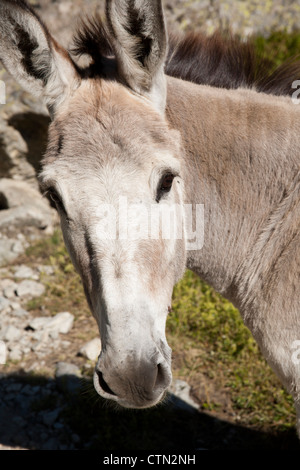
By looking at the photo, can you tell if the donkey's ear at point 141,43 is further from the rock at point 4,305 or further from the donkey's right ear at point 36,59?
the rock at point 4,305

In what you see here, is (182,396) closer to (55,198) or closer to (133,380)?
(133,380)

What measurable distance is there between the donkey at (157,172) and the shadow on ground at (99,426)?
61.0 inches

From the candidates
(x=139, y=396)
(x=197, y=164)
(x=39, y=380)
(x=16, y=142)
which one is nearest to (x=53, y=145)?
(x=197, y=164)

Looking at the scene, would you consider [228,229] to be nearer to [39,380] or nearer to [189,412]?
[189,412]

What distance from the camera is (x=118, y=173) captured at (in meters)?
2.37

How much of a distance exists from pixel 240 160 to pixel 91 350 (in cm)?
275

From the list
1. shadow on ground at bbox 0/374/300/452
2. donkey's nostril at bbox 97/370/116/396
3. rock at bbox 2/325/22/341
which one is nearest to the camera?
donkey's nostril at bbox 97/370/116/396

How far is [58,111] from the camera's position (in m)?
2.73

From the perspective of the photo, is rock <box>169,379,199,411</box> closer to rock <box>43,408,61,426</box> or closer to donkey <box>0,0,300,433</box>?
rock <box>43,408,61,426</box>

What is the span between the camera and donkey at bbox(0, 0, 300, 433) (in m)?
2.28
